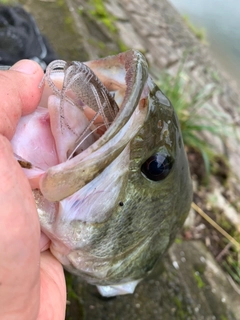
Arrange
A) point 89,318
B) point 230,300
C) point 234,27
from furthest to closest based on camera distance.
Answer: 1. point 234,27
2. point 230,300
3. point 89,318

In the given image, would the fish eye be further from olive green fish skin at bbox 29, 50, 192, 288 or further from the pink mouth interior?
the pink mouth interior

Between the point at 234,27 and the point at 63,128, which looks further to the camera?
the point at 234,27

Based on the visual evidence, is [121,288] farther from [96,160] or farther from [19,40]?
[19,40]

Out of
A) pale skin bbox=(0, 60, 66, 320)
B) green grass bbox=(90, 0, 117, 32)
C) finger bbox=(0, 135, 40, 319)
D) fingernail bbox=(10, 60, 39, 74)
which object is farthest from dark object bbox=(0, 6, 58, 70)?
green grass bbox=(90, 0, 117, 32)

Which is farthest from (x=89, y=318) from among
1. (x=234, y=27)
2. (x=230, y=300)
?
(x=234, y=27)

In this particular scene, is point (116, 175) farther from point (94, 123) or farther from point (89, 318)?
point (89, 318)

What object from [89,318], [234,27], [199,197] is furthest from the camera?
[234,27]

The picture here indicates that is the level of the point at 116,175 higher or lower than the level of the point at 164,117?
lower

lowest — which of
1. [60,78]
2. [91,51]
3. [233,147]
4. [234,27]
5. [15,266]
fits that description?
[234,27]

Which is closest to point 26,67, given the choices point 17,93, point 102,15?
point 17,93
